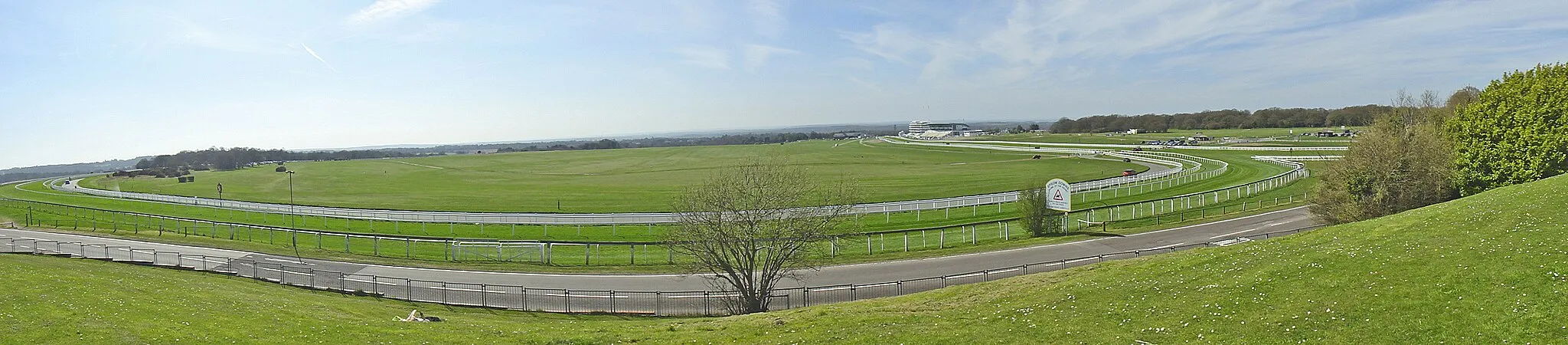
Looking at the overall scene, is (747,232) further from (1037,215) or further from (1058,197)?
(1058,197)

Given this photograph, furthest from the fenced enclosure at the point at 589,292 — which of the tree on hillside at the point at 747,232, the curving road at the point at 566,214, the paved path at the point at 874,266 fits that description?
the curving road at the point at 566,214

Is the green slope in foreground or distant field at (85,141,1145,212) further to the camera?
distant field at (85,141,1145,212)

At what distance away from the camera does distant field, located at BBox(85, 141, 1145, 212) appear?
69.3 metres

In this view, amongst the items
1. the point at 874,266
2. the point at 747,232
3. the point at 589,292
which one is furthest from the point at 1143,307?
the point at 589,292

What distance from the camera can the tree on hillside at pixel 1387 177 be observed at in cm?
3025

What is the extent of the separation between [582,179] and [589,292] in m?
80.5

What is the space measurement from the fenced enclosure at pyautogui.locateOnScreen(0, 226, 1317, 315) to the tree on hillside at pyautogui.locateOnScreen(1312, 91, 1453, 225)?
7.67m

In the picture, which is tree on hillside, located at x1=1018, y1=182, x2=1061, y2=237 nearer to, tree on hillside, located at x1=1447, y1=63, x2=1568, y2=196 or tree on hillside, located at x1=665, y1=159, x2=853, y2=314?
tree on hillside, located at x1=665, y1=159, x2=853, y2=314

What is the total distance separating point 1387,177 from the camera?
30203 millimetres

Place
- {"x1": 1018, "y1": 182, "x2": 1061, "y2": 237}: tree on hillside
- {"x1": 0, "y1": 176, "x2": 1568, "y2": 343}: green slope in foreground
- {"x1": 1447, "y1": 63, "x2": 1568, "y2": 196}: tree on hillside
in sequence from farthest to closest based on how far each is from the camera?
{"x1": 1018, "y1": 182, "x2": 1061, "y2": 237}: tree on hillside
{"x1": 1447, "y1": 63, "x2": 1568, "y2": 196}: tree on hillside
{"x1": 0, "y1": 176, "x2": 1568, "y2": 343}: green slope in foreground

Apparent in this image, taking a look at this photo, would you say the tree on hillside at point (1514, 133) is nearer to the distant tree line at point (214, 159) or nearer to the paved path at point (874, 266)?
the paved path at point (874, 266)

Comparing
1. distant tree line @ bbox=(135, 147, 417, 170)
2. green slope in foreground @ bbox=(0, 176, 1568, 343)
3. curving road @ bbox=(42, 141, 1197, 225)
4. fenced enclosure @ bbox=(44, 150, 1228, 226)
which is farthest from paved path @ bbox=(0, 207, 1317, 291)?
distant tree line @ bbox=(135, 147, 417, 170)

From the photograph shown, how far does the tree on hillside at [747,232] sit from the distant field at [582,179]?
33459mm

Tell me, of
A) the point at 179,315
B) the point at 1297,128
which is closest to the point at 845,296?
the point at 179,315
